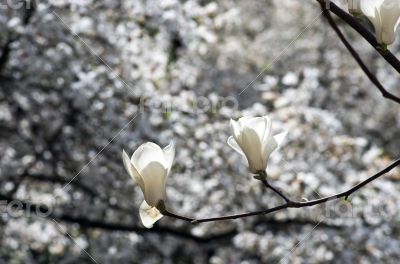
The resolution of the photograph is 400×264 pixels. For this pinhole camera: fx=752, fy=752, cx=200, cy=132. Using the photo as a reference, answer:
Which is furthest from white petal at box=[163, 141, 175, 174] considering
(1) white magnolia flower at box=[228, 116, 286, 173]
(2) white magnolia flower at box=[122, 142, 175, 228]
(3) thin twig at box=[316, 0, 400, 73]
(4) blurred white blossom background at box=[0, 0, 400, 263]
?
(4) blurred white blossom background at box=[0, 0, 400, 263]

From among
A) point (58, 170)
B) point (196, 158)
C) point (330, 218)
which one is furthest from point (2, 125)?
point (330, 218)

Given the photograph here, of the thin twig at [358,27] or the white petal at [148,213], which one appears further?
the white petal at [148,213]

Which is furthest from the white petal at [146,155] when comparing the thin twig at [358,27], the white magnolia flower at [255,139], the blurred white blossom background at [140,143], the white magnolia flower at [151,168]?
the blurred white blossom background at [140,143]

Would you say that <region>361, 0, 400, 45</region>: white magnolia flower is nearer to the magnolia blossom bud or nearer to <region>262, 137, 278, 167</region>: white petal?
the magnolia blossom bud

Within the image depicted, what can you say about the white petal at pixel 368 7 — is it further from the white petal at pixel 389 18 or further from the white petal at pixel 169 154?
the white petal at pixel 169 154

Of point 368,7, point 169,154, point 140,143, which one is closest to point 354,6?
point 368,7

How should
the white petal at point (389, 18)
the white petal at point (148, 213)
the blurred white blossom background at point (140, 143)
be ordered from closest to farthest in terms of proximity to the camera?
the white petal at point (389, 18), the white petal at point (148, 213), the blurred white blossom background at point (140, 143)
